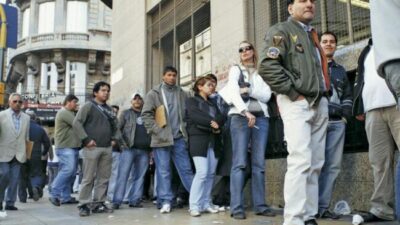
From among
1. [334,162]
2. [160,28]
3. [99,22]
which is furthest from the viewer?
[99,22]

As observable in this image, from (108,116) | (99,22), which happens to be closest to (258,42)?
(108,116)

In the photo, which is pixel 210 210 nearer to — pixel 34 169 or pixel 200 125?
pixel 200 125

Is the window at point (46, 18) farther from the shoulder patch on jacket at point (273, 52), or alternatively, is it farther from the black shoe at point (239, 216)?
the shoulder patch on jacket at point (273, 52)

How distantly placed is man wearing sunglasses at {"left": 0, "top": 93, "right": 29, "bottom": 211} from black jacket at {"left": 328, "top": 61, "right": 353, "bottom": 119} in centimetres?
457

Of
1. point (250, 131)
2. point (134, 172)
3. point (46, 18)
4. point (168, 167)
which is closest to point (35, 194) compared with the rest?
point (134, 172)

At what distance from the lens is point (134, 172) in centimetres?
752

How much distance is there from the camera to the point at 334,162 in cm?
489

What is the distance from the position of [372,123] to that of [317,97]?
969mm

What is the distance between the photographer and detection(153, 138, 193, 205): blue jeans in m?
6.28

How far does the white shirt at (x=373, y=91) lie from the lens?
4352 millimetres

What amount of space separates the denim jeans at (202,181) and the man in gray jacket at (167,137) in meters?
0.49

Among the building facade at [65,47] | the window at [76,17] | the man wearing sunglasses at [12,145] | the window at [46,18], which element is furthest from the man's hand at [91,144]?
the window at [46,18]

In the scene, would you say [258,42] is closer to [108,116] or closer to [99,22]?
[108,116]

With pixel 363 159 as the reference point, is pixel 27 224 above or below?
below
